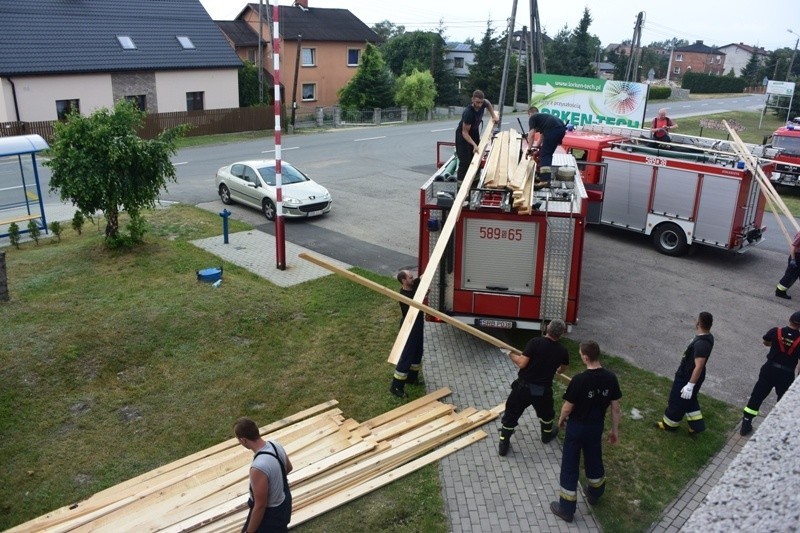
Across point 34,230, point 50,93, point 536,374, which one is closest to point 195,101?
point 50,93

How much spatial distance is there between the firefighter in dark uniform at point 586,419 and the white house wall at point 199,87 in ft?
113

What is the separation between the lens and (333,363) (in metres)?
9.62

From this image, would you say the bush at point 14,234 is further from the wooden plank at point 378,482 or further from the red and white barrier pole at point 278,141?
the wooden plank at point 378,482

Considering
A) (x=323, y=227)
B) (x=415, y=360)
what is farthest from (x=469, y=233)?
(x=323, y=227)

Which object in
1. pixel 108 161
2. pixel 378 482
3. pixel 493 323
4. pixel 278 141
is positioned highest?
pixel 278 141

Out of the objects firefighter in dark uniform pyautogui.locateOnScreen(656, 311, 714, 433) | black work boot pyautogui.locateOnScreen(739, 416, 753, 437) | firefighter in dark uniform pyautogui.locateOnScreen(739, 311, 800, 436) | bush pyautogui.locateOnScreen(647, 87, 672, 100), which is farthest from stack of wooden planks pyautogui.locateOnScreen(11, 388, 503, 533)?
bush pyautogui.locateOnScreen(647, 87, 672, 100)

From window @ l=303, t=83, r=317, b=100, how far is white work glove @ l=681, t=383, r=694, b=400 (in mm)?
45237

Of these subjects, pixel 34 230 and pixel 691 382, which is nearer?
pixel 691 382

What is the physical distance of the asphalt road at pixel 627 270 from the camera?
10578mm

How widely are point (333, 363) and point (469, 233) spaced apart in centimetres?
271

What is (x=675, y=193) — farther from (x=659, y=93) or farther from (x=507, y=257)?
(x=659, y=93)

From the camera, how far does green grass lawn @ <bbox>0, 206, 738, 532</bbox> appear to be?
688cm

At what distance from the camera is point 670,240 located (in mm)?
15445

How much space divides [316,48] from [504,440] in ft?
152
